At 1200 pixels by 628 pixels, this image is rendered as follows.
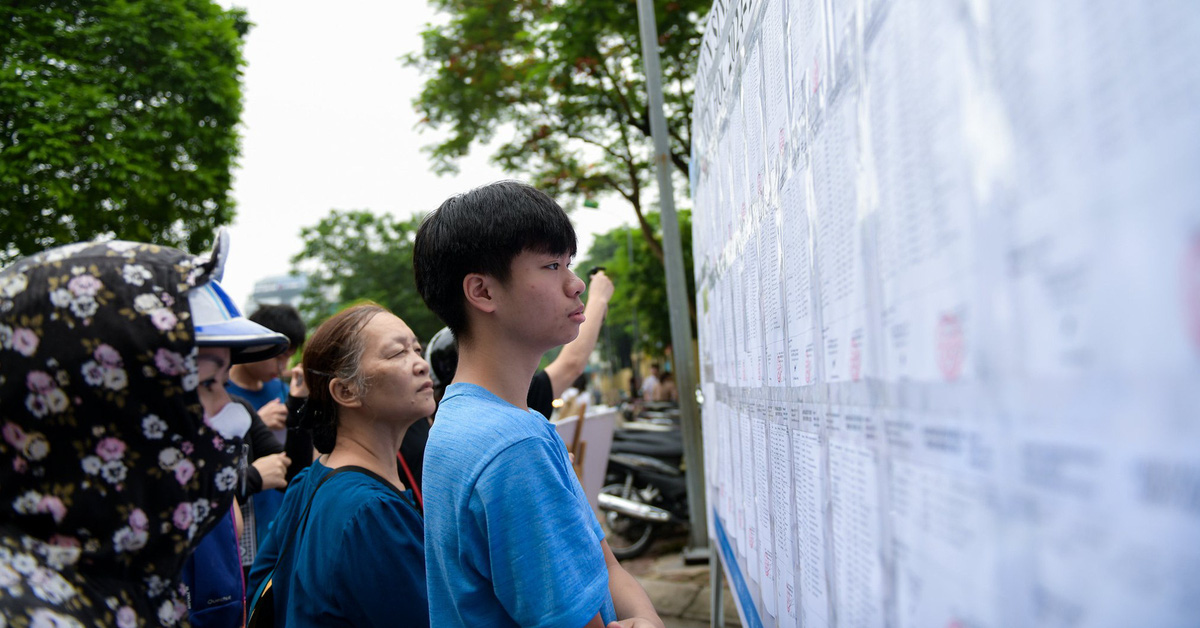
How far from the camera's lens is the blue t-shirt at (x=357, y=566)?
1.80m

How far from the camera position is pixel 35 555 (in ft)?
3.93

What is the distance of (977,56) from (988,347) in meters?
0.26

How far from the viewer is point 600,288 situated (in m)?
3.22

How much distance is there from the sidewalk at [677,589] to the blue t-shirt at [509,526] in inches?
129

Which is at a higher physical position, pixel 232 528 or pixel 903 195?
pixel 903 195

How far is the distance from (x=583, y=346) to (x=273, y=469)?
1259 millimetres

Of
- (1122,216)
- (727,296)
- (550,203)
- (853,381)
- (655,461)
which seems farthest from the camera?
(655,461)

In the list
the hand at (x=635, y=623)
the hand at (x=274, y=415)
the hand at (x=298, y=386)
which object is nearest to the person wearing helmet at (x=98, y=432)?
the hand at (x=635, y=623)

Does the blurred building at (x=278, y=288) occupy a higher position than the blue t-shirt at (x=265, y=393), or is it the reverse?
the blurred building at (x=278, y=288)

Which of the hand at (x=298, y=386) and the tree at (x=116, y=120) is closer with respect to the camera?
the hand at (x=298, y=386)

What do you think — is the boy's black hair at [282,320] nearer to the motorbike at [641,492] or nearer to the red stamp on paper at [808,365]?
the red stamp on paper at [808,365]

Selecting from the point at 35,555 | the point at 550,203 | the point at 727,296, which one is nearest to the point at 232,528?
the point at 35,555

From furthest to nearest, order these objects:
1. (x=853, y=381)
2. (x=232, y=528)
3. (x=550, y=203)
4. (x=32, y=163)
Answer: (x=32, y=163)
(x=232, y=528)
(x=550, y=203)
(x=853, y=381)

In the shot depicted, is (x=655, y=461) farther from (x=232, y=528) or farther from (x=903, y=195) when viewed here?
(x=903, y=195)
